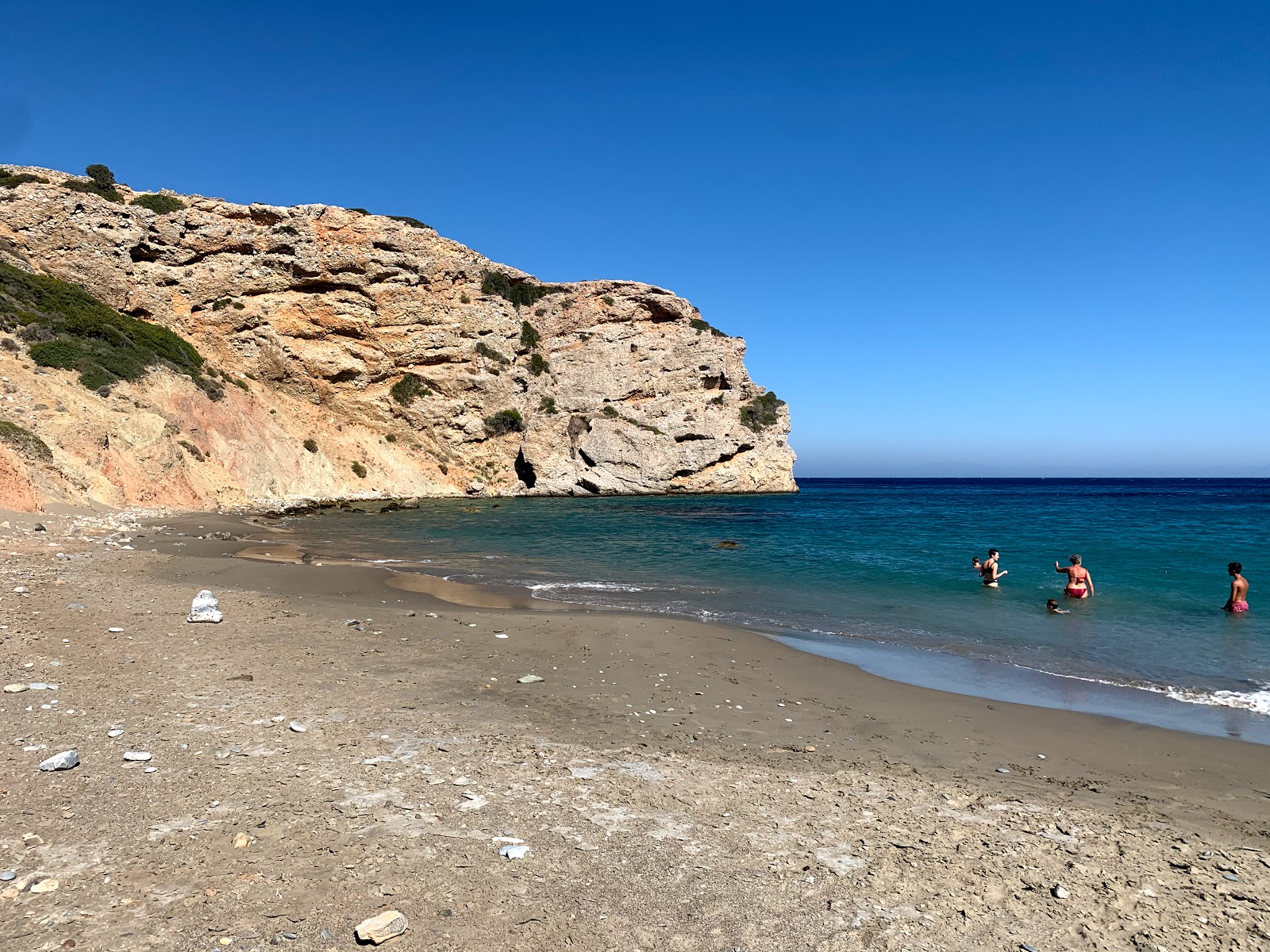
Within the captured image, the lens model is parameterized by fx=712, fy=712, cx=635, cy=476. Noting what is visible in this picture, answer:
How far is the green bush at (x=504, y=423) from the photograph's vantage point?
181 ft

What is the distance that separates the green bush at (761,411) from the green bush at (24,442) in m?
51.5

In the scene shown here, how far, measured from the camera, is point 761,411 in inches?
2581

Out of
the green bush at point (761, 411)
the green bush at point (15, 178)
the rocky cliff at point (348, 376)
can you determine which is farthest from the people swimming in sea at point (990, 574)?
the green bush at point (15, 178)

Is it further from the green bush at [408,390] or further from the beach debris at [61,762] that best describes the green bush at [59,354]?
the beach debris at [61,762]

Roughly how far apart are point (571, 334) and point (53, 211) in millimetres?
34366

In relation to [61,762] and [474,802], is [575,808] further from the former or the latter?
[61,762]

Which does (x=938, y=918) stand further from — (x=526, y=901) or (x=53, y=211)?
(x=53, y=211)

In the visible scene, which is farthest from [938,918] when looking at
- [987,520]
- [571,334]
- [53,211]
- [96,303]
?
[571,334]

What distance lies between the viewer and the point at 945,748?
6199mm

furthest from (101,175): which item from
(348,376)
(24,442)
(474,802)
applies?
(474,802)

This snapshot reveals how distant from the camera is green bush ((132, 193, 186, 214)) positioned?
44.6m

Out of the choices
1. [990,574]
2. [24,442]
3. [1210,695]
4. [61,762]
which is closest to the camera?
[61,762]

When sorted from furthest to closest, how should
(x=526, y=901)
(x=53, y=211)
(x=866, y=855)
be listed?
(x=53, y=211) → (x=866, y=855) → (x=526, y=901)

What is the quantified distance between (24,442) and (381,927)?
81.5ft
